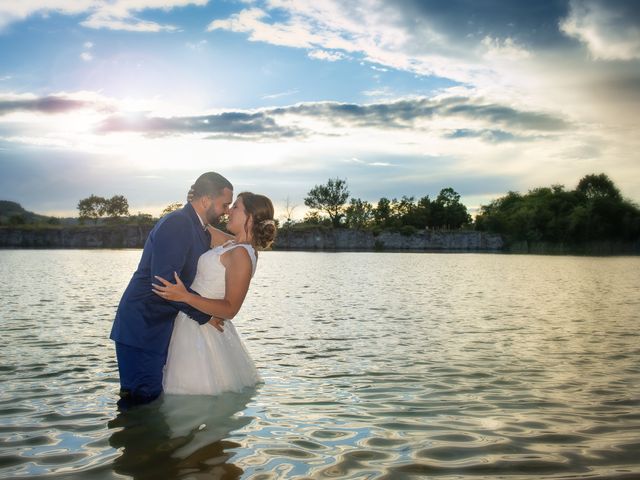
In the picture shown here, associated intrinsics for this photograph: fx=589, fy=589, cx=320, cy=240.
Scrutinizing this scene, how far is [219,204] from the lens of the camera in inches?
265

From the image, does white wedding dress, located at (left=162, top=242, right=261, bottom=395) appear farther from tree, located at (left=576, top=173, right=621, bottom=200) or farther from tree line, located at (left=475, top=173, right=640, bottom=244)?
tree, located at (left=576, top=173, right=621, bottom=200)

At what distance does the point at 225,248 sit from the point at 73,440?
252 centimetres

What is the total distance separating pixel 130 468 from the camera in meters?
5.04

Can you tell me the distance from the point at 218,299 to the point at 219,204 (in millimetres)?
1097

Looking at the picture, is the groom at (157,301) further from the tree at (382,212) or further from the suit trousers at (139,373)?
the tree at (382,212)

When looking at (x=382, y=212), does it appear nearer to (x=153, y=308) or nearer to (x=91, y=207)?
(x=91, y=207)

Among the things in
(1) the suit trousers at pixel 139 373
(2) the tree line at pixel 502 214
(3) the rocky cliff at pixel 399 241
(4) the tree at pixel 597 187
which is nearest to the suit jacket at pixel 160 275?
(1) the suit trousers at pixel 139 373

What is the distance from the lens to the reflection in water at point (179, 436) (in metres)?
5.02

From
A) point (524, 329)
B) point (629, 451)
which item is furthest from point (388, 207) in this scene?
point (629, 451)

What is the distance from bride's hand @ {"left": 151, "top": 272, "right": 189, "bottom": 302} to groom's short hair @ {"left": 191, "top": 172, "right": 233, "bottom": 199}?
1.03 m

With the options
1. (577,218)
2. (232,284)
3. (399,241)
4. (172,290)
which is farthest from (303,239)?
(172,290)

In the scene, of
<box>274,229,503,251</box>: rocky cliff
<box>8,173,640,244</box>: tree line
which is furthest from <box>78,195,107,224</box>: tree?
<box>274,229,503,251</box>: rocky cliff

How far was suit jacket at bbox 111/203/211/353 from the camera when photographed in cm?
632

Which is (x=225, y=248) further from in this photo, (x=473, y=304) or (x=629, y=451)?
(x=473, y=304)
